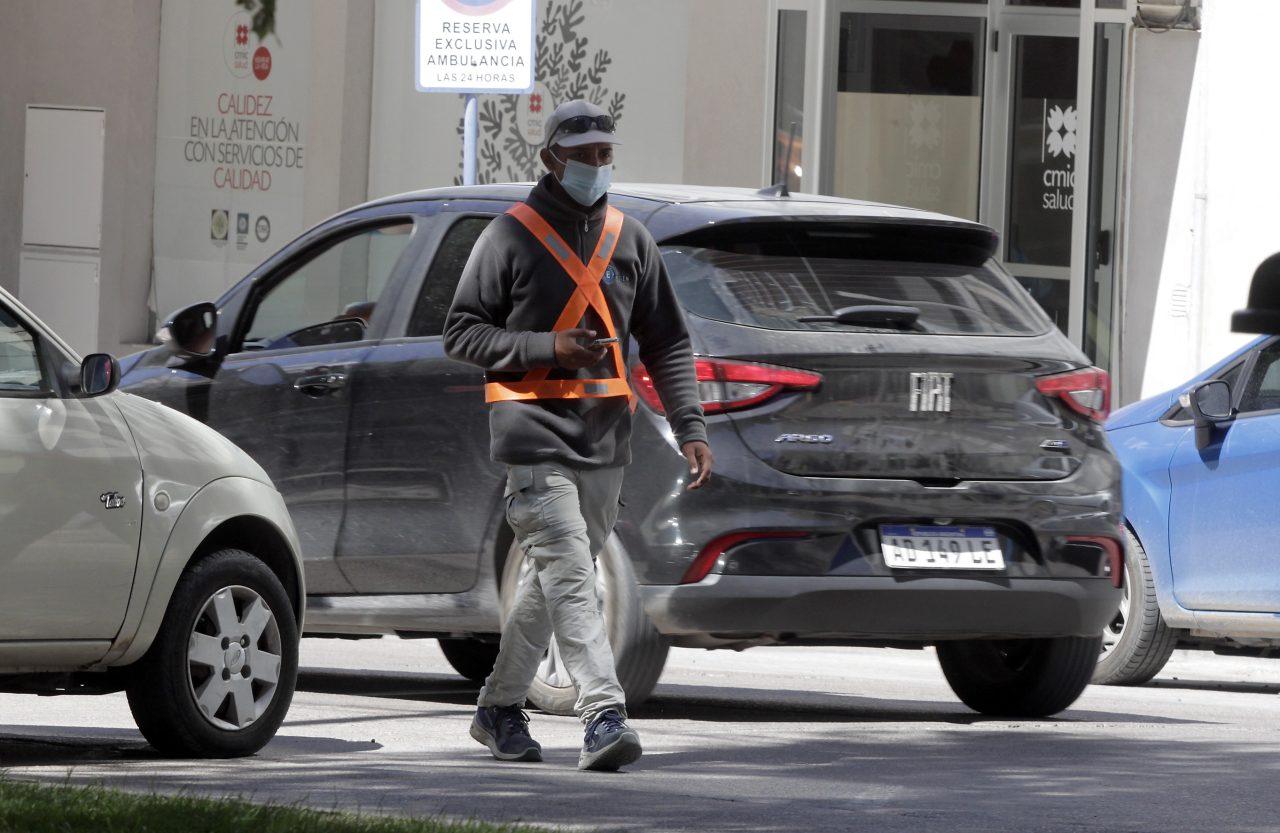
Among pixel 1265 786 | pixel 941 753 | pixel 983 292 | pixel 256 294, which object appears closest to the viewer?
pixel 1265 786

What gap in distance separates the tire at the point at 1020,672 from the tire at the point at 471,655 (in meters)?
1.98

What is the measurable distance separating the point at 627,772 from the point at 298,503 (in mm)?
2489

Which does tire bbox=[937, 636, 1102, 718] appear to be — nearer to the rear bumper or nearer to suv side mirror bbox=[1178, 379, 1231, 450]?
the rear bumper

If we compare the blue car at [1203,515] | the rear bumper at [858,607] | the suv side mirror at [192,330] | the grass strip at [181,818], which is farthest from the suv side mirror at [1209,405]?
the grass strip at [181,818]

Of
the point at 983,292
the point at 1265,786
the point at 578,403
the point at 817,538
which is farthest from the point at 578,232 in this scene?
the point at 1265,786

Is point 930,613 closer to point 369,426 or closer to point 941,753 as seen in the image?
point 941,753

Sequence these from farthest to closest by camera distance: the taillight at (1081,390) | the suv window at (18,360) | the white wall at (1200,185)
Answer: the white wall at (1200,185) → the taillight at (1081,390) → the suv window at (18,360)

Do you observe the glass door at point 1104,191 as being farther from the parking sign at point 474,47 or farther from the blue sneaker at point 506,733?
the blue sneaker at point 506,733

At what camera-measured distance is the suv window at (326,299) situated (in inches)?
361

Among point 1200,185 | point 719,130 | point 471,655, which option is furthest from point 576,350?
point 1200,185

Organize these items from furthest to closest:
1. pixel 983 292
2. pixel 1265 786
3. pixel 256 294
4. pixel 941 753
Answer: pixel 256 294 < pixel 983 292 < pixel 941 753 < pixel 1265 786

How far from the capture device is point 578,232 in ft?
23.8

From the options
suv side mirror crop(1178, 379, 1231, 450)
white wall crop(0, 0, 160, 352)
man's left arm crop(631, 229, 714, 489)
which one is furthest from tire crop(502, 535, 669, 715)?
white wall crop(0, 0, 160, 352)

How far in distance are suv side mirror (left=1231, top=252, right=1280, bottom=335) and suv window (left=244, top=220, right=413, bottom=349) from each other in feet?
19.6
